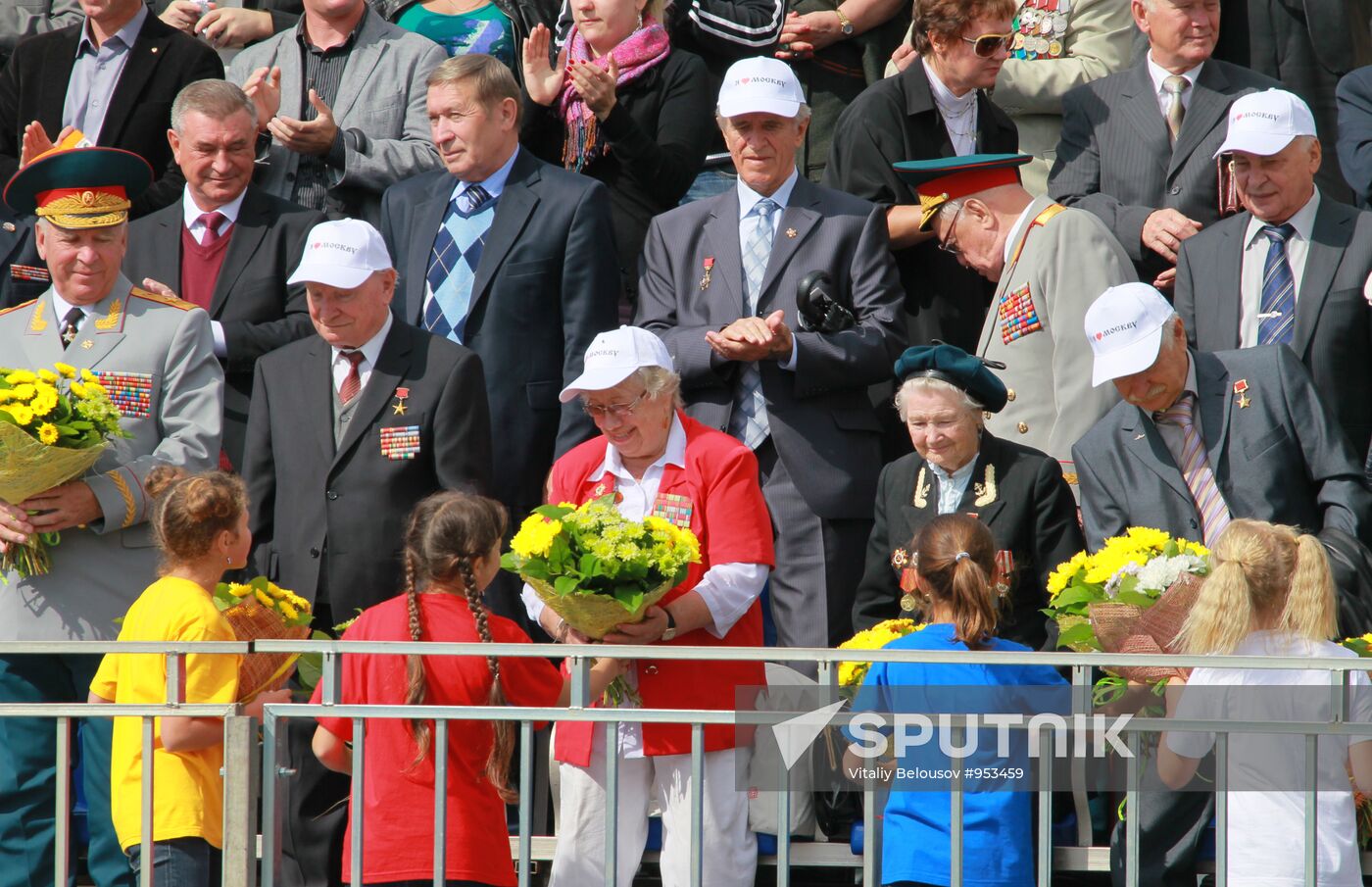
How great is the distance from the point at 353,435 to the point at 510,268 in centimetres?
112

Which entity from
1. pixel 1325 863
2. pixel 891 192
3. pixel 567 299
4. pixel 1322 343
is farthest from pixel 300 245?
pixel 1325 863

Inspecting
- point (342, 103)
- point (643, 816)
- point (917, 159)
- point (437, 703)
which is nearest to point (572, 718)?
point (437, 703)

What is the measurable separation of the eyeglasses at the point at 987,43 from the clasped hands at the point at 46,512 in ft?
12.9

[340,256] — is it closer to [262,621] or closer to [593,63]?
[262,621]

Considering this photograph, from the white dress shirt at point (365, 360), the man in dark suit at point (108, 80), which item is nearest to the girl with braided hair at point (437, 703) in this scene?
the white dress shirt at point (365, 360)

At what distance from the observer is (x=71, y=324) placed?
21.1 feet

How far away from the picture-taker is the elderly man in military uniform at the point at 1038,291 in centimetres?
654

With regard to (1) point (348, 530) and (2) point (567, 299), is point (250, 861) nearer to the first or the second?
(1) point (348, 530)

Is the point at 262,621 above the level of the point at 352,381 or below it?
below

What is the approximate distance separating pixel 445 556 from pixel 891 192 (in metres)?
3.34

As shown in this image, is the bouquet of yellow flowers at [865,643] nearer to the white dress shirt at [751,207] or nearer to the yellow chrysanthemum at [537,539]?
the yellow chrysanthemum at [537,539]

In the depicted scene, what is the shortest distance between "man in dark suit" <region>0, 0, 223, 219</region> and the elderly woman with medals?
12.0 feet

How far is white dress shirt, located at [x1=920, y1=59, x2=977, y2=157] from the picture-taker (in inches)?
300

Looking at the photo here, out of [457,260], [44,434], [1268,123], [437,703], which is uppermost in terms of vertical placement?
[1268,123]
